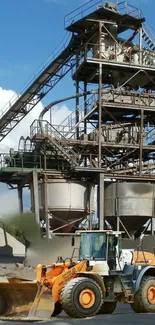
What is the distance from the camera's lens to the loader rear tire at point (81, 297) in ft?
45.8

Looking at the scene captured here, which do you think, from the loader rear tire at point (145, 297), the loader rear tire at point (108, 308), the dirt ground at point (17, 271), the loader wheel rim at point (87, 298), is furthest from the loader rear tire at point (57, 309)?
the dirt ground at point (17, 271)

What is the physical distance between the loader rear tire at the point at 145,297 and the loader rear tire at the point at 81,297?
1784 mm

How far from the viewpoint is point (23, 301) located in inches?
584

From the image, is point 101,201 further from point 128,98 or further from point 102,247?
point 102,247

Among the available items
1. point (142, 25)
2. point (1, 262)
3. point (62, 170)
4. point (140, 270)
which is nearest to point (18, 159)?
point (62, 170)

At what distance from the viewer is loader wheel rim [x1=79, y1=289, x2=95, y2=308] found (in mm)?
14281

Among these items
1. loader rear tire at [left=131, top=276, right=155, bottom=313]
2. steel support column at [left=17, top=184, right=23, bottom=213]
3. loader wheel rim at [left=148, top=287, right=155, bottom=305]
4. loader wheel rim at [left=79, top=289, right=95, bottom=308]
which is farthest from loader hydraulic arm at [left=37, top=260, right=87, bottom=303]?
steel support column at [left=17, top=184, right=23, bottom=213]

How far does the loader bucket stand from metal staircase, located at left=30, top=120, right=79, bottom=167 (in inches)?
883

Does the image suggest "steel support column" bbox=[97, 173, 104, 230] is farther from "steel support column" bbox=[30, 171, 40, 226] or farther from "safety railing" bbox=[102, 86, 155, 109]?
"safety railing" bbox=[102, 86, 155, 109]

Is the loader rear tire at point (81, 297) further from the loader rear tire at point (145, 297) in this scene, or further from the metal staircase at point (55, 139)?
the metal staircase at point (55, 139)

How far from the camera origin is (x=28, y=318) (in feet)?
45.0

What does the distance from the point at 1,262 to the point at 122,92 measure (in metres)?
16.5

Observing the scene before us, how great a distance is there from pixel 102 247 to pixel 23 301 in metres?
3.00

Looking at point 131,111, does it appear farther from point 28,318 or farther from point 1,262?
point 28,318
